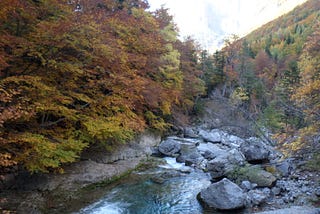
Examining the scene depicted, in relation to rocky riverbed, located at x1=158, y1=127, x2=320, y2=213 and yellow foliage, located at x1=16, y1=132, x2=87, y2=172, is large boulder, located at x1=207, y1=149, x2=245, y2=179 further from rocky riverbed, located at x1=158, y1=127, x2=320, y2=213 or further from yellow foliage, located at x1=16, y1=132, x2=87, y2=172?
yellow foliage, located at x1=16, y1=132, x2=87, y2=172

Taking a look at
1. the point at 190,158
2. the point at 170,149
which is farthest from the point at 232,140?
the point at 190,158

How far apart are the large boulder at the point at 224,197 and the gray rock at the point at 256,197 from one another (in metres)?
0.40

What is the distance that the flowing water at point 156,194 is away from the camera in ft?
25.0

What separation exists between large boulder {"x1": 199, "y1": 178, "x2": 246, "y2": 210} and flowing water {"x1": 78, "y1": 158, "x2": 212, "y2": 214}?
0.41 m

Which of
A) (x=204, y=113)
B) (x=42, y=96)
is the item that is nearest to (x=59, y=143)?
(x=42, y=96)

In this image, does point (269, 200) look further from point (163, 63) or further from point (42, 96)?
point (163, 63)

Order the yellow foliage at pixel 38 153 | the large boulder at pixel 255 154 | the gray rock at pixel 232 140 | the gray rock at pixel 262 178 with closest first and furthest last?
1. the yellow foliage at pixel 38 153
2. the gray rock at pixel 262 178
3. the large boulder at pixel 255 154
4. the gray rock at pixel 232 140

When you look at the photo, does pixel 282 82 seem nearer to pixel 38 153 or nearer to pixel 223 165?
pixel 223 165

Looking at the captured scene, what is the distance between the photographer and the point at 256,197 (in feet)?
26.3

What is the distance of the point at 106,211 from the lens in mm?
7305

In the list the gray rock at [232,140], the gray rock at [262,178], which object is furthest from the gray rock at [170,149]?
the gray rock at [262,178]

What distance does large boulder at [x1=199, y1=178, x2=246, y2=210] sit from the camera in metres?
7.45

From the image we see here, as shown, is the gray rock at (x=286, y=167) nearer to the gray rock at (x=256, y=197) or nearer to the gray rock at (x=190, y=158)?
the gray rock at (x=256, y=197)

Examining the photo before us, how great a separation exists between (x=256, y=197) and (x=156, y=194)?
342cm
